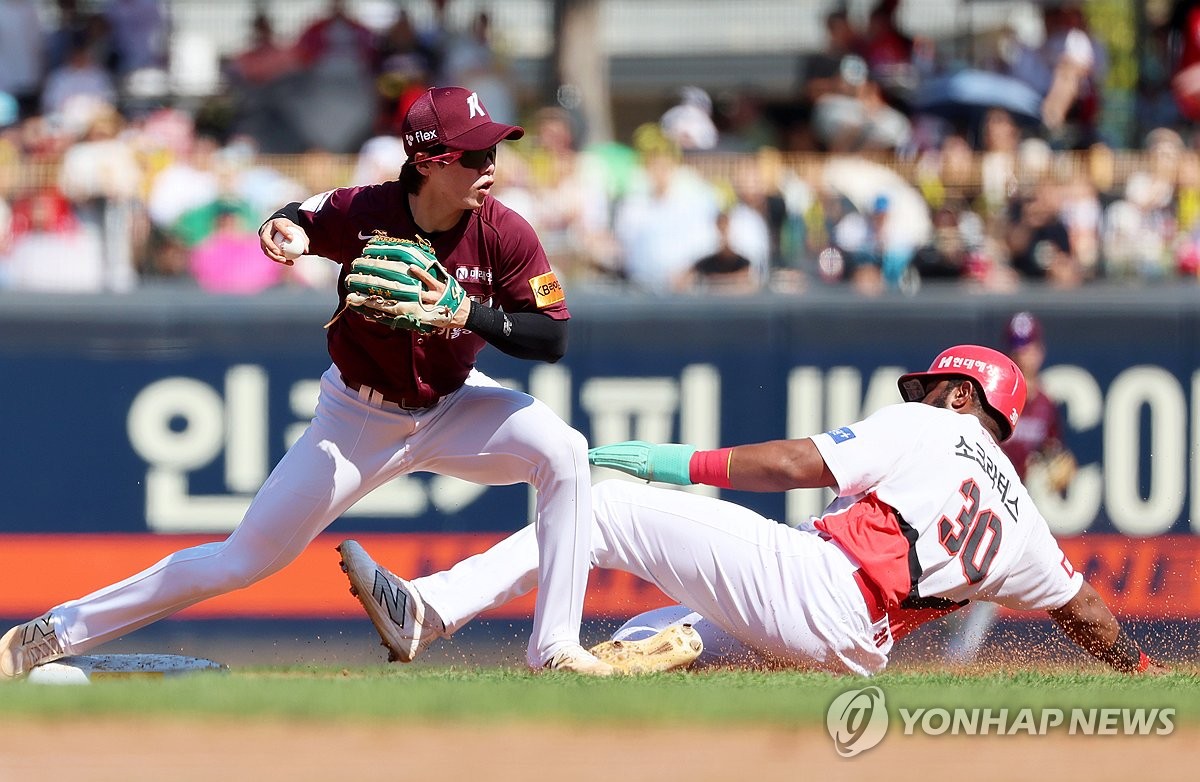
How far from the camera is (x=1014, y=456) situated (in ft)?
29.9

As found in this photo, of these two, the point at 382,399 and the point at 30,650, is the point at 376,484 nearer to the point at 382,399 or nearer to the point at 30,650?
the point at 382,399

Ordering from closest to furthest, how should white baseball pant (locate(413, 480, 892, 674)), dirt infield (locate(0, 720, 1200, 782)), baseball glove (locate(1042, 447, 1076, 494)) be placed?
1. dirt infield (locate(0, 720, 1200, 782))
2. white baseball pant (locate(413, 480, 892, 674))
3. baseball glove (locate(1042, 447, 1076, 494))

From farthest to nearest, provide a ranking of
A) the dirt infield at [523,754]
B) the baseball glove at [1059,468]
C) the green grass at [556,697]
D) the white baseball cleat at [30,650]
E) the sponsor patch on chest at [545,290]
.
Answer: the baseball glove at [1059,468] < the white baseball cleat at [30,650] < the sponsor patch on chest at [545,290] < the green grass at [556,697] < the dirt infield at [523,754]

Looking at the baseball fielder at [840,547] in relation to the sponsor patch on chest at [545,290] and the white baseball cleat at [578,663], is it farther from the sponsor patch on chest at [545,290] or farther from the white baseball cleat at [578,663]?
the sponsor patch on chest at [545,290]

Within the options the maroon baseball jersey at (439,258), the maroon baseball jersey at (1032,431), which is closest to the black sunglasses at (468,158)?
the maroon baseball jersey at (439,258)

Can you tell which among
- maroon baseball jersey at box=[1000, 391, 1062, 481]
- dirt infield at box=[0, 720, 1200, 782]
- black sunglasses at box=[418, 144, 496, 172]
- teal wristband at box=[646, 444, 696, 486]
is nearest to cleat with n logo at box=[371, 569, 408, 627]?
teal wristband at box=[646, 444, 696, 486]

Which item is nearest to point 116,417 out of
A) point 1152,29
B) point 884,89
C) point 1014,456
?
point 1014,456

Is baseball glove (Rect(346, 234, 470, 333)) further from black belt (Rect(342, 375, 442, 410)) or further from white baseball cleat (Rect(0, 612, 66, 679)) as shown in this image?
white baseball cleat (Rect(0, 612, 66, 679))

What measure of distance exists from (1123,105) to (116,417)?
8.20 m

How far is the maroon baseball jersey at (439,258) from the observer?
577 cm

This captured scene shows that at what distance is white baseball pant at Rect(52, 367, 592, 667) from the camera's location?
5859 millimetres

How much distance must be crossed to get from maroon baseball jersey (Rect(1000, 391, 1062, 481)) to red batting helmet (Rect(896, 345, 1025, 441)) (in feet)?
9.75

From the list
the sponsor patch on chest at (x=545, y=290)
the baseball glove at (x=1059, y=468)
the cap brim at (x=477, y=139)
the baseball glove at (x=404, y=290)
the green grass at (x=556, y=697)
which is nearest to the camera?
the green grass at (x=556, y=697)

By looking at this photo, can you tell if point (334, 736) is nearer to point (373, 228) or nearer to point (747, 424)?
point (373, 228)
